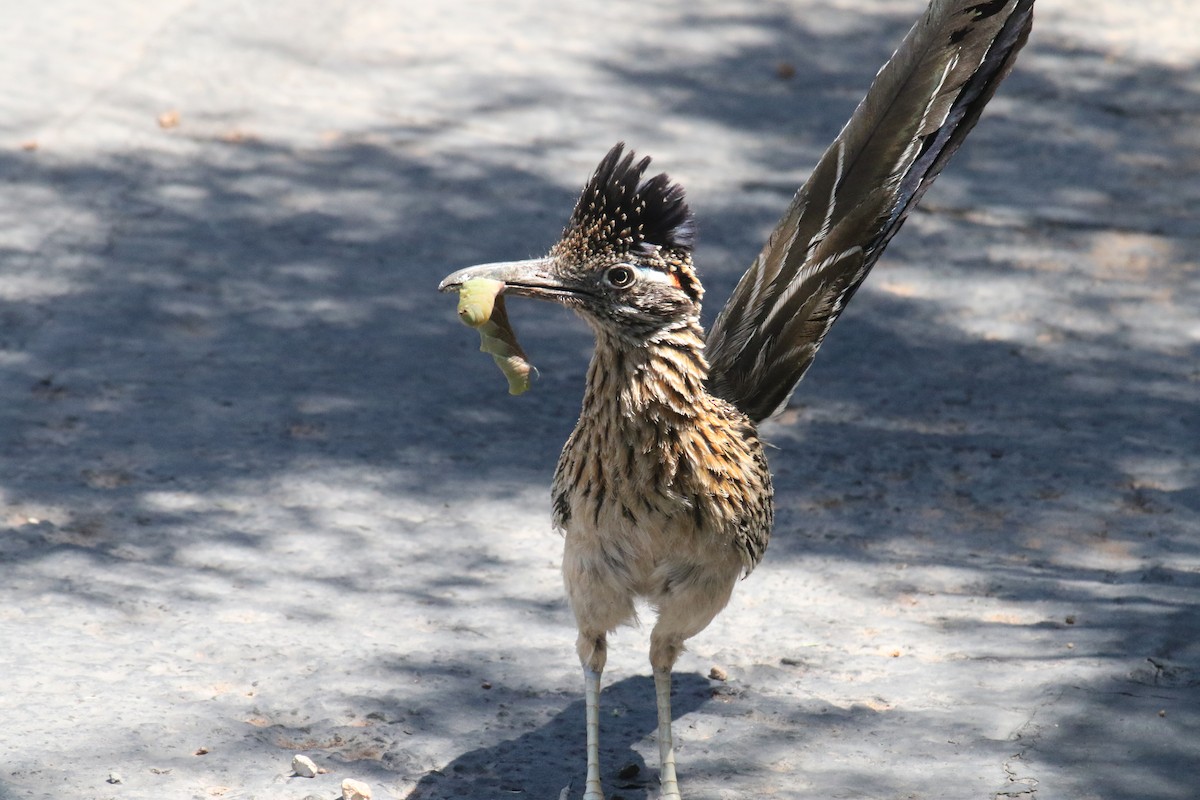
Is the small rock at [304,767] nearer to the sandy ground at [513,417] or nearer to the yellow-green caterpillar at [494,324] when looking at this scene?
the sandy ground at [513,417]

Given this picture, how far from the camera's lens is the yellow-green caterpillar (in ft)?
14.7

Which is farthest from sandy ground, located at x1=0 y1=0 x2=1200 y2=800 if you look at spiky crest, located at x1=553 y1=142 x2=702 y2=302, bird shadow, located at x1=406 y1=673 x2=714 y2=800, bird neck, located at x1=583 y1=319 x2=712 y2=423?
spiky crest, located at x1=553 y1=142 x2=702 y2=302

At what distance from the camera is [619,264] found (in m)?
4.55

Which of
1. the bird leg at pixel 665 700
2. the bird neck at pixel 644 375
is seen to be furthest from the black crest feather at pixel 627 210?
the bird leg at pixel 665 700

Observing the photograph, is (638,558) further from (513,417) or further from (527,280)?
(513,417)

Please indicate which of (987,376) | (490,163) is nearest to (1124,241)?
(987,376)

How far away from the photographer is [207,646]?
554cm

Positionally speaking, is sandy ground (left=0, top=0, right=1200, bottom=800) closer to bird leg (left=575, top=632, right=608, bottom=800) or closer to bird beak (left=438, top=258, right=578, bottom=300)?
bird leg (left=575, top=632, right=608, bottom=800)

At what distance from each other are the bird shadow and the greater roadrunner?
23 centimetres

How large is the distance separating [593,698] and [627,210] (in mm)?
1685

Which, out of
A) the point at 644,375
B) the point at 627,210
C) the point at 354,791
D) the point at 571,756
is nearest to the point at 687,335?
the point at 644,375

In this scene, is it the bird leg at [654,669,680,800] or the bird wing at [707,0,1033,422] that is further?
the bird wing at [707,0,1033,422]

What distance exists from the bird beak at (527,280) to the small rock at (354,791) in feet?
5.33

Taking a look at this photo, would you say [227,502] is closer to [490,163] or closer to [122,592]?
[122,592]
